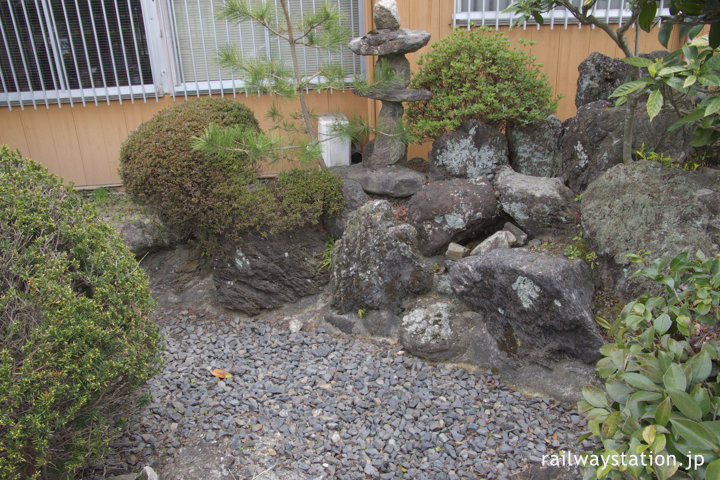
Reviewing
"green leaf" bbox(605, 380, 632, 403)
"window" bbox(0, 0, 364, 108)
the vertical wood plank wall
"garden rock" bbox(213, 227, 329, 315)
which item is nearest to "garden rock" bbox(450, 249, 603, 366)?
"garden rock" bbox(213, 227, 329, 315)

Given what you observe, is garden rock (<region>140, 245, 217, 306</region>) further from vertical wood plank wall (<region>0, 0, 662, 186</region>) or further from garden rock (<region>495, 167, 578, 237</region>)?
garden rock (<region>495, 167, 578, 237</region>)

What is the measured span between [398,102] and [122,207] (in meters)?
3.09

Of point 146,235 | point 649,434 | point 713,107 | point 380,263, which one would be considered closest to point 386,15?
point 380,263

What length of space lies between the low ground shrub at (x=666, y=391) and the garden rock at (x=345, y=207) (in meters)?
2.89

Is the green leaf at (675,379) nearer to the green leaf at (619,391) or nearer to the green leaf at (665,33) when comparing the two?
the green leaf at (619,391)

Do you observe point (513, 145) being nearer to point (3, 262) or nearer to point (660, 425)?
point (660, 425)

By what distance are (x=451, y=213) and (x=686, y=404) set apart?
9.28ft


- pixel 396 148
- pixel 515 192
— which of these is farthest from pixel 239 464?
pixel 396 148

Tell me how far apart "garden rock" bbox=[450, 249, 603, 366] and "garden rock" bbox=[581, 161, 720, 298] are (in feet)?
0.79

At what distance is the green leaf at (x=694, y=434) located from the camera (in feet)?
5.23

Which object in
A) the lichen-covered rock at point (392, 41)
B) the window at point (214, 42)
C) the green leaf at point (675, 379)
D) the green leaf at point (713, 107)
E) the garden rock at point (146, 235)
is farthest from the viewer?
the window at point (214, 42)

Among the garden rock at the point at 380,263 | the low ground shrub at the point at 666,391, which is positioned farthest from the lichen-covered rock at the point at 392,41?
the low ground shrub at the point at 666,391

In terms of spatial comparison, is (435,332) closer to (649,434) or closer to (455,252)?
(455,252)

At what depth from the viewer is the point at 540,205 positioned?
4.21 m
